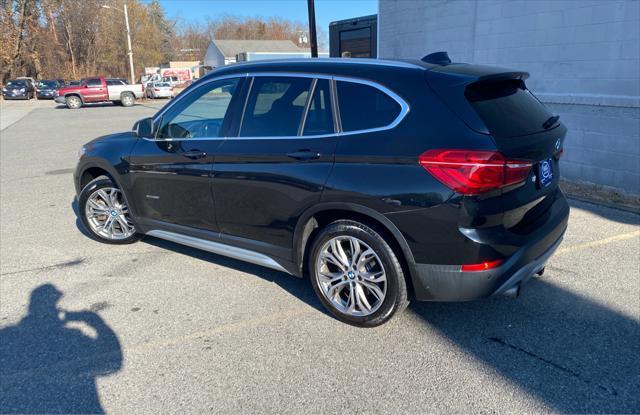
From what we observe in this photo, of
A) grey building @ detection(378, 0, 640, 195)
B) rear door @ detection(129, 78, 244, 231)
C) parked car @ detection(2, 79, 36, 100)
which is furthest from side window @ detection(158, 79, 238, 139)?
parked car @ detection(2, 79, 36, 100)

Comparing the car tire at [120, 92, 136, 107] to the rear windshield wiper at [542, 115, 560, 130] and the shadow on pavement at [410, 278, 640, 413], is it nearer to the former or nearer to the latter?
A: the shadow on pavement at [410, 278, 640, 413]

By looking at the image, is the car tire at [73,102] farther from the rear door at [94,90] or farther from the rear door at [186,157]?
the rear door at [186,157]

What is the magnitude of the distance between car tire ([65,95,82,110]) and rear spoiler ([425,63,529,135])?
108 ft

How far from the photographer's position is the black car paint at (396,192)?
287 centimetres

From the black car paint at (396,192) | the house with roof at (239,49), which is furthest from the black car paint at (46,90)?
the black car paint at (396,192)

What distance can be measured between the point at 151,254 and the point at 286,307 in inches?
75.2

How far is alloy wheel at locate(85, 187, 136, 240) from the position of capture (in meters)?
5.03

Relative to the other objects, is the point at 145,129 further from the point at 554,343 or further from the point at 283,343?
the point at 554,343

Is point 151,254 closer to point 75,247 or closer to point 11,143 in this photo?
point 75,247

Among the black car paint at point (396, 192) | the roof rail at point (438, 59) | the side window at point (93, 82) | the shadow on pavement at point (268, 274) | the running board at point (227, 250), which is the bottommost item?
the shadow on pavement at point (268, 274)

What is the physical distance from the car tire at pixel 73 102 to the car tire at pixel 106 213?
98.1ft

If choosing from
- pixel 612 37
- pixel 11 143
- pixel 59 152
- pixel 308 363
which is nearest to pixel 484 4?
pixel 612 37

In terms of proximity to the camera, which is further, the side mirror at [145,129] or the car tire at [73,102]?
the car tire at [73,102]

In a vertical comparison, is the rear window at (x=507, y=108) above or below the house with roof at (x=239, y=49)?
below
